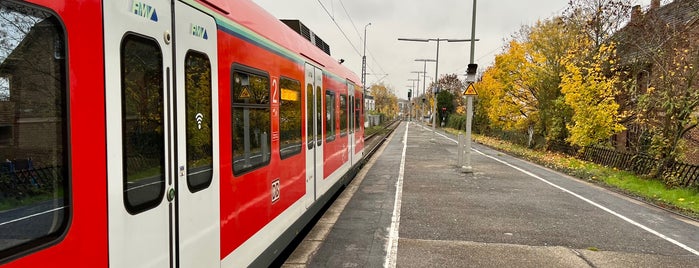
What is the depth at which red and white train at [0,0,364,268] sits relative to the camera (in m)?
1.82

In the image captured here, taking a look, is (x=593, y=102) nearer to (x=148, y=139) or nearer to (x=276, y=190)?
(x=276, y=190)

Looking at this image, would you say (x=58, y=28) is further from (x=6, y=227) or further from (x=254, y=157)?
(x=254, y=157)

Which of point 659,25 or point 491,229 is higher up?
point 659,25

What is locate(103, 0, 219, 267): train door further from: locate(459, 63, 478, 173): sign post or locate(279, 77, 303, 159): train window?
locate(459, 63, 478, 173): sign post

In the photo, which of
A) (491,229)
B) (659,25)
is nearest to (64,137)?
(491,229)

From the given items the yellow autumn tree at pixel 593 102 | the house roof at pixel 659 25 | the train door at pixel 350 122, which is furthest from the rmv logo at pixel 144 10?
the yellow autumn tree at pixel 593 102

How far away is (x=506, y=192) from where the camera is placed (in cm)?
1041

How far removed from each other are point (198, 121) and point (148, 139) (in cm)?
58

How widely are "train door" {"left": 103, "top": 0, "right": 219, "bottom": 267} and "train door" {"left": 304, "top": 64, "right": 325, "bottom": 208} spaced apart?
3271mm

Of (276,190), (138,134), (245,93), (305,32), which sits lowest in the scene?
(276,190)

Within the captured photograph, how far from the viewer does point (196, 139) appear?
3.08 m

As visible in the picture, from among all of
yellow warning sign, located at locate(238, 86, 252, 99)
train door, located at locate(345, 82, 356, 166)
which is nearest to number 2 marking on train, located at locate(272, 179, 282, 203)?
yellow warning sign, located at locate(238, 86, 252, 99)

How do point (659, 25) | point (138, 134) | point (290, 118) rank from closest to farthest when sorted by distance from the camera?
point (138, 134) → point (290, 118) → point (659, 25)

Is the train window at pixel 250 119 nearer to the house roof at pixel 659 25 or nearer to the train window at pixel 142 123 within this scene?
the train window at pixel 142 123
